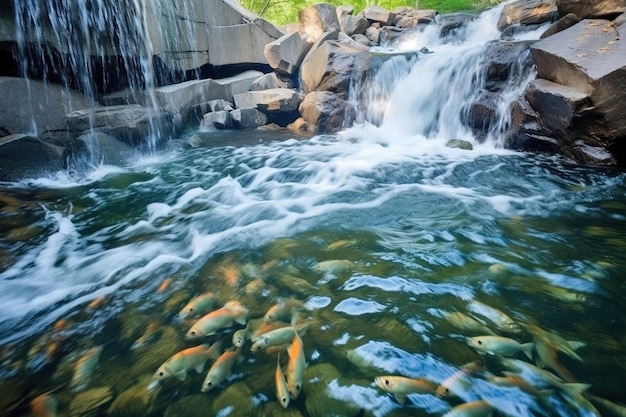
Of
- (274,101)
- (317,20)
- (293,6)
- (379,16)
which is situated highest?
(293,6)

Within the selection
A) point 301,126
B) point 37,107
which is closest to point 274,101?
point 301,126

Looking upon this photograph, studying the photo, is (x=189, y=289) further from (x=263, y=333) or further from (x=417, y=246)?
(x=417, y=246)

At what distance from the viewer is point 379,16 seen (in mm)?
17000

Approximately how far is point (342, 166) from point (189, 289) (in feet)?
13.3

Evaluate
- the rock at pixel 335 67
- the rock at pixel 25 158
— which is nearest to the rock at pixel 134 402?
the rock at pixel 25 158

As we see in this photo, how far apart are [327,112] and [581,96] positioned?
5816 mm

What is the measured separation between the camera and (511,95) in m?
6.59

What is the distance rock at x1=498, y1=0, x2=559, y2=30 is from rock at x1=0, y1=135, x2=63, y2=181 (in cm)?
1363

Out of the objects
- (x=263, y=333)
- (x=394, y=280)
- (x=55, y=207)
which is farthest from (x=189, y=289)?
(x=55, y=207)

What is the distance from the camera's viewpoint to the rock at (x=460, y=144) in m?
6.73

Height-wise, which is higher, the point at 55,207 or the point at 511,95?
the point at 511,95

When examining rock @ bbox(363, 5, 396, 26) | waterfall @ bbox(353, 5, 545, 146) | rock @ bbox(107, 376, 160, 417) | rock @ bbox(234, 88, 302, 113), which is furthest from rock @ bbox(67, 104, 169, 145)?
rock @ bbox(363, 5, 396, 26)

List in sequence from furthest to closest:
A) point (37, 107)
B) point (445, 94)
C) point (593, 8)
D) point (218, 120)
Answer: point (218, 120), point (445, 94), point (37, 107), point (593, 8)

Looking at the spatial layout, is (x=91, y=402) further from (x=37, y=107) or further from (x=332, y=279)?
(x=37, y=107)
